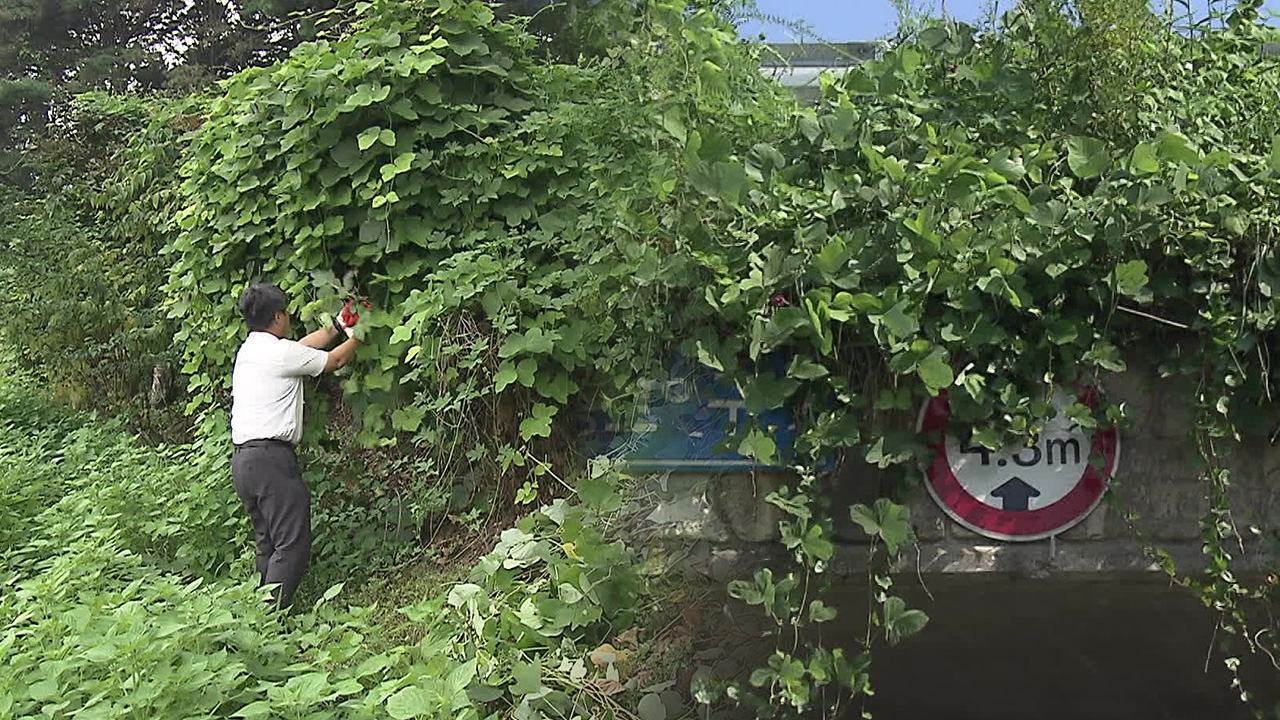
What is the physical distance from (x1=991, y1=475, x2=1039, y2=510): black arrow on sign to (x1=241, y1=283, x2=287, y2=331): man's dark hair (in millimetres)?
2895

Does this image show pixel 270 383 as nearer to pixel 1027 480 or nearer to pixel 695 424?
pixel 695 424

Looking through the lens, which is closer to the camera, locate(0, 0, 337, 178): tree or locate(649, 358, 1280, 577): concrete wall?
locate(649, 358, 1280, 577): concrete wall

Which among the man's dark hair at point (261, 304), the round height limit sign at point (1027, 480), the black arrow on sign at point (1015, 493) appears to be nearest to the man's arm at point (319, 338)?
the man's dark hair at point (261, 304)

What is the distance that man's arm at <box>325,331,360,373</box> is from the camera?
4.20m

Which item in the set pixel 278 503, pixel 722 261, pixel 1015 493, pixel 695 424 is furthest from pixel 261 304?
pixel 1015 493

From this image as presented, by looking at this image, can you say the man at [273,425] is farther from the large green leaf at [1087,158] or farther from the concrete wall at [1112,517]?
the large green leaf at [1087,158]

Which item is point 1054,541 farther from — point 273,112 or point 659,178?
point 273,112

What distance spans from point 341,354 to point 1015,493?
2.67 m

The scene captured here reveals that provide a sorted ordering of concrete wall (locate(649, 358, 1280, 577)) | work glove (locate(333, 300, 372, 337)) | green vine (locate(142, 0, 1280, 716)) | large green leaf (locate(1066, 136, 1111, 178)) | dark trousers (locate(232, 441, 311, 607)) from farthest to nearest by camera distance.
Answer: work glove (locate(333, 300, 372, 337)) → dark trousers (locate(232, 441, 311, 607)) → concrete wall (locate(649, 358, 1280, 577)) → large green leaf (locate(1066, 136, 1111, 178)) → green vine (locate(142, 0, 1280, 716))

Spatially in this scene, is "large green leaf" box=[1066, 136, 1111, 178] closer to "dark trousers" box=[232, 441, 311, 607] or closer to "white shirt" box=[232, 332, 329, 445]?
"white shirt" box=[232, 332, 329, 445]

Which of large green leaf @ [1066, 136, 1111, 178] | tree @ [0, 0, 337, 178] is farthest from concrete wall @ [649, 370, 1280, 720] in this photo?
tree @ [0, 0, 337, 178]

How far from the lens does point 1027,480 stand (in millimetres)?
2596

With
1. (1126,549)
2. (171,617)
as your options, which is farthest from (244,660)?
(1126,549)

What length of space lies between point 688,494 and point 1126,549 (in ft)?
3.64
